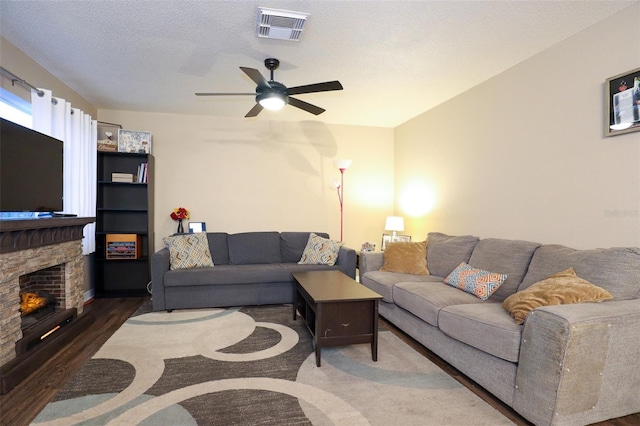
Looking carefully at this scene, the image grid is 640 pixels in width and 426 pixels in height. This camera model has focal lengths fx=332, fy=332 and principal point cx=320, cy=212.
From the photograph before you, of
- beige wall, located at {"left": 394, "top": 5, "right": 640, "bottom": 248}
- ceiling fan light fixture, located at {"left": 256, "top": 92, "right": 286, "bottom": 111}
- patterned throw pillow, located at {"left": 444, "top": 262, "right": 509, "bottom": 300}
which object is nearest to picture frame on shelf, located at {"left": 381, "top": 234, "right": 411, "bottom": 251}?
beige wall, located at {"left": 394, "top": 5, "right": 640, "bottom": 248}

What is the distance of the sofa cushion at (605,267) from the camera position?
198cm

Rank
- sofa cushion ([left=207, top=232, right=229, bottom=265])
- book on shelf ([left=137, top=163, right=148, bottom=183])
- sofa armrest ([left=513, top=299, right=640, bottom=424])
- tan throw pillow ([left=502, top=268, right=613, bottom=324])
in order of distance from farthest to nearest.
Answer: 1. book on shelf ([left=137, top=163, right=148, bottom=183])
2. sofa cushion ([left=207, top=232, right=229, bottom=265])
3. tan throw pillow ([left=502, top=268, right=613, bottom=324])
4. sofa armrest ([left=513, top=299, right=640, bottom=424])

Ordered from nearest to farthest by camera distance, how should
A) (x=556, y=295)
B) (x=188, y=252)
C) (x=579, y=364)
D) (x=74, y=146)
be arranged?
(x=579, y=364) → (x=556, y=295) → (x=74, y=146) → (x=188, y=252)

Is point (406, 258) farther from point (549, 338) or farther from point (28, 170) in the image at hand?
point (28, 170)

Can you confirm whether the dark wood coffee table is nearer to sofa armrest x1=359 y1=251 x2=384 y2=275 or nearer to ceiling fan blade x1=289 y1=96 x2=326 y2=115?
sofa armrest x1=359 y1=251 x2=384 y2=275

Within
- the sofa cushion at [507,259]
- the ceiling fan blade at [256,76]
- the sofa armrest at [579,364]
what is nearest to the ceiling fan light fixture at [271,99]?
the ceiling fan blade at [256,76]

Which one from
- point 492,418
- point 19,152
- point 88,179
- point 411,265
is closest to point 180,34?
point 19,152

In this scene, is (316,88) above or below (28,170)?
above

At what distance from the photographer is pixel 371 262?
12.5 ft

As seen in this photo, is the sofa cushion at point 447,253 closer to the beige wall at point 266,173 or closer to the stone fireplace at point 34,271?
the beige wall at point 266,173

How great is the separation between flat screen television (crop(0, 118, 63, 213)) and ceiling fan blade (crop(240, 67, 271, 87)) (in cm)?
168

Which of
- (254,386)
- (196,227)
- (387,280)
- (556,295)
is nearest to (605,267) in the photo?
(556,295)

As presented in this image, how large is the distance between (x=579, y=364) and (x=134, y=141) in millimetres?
4977

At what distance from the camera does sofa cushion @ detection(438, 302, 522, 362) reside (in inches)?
74.0
